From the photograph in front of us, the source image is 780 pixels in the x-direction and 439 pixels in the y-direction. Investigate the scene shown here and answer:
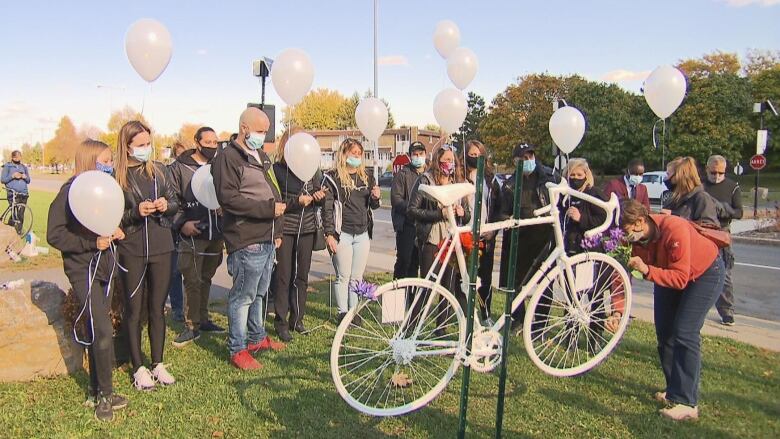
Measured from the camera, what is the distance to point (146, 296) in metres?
4.07

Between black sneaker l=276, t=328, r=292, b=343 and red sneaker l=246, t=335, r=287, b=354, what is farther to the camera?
black sneaker l=276, t=328, r=292, b=343

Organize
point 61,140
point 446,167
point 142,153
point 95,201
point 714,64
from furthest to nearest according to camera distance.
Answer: point 61,140 → point 714,64 → point 446,167 → point 142,153 → point 95,201

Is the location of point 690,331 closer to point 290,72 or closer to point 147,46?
point 290,72

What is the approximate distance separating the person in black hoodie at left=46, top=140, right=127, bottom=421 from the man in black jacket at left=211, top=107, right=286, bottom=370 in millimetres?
799

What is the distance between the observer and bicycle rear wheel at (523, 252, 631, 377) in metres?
3.75

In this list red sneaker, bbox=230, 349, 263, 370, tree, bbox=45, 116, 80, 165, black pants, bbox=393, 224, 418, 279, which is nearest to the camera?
red sneaker, bbox=230, 349, 263, 370

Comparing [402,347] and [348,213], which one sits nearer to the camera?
[402,347]

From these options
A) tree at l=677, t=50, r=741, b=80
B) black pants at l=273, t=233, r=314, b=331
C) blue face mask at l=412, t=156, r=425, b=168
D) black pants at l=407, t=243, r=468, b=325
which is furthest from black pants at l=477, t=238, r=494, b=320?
tree at l=677, t=50, r=741, b=80

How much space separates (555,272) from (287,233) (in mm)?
2634

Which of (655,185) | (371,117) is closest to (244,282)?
(371,117)

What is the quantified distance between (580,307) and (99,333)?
3403 millimetres

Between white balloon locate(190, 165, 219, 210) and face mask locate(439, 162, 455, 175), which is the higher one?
face mask locate(439, 162, 455, 175)

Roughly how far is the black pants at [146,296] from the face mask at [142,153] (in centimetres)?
71

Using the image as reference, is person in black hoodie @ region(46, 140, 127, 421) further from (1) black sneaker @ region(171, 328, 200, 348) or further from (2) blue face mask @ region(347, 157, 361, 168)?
(2) blue face mask @ region(347, 157, 361, 168)
